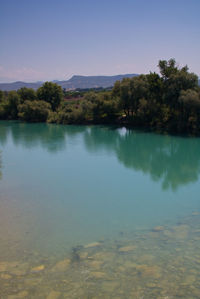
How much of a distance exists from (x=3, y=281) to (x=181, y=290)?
4319 mm

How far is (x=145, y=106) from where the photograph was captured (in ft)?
114

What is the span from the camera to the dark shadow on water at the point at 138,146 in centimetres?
1827

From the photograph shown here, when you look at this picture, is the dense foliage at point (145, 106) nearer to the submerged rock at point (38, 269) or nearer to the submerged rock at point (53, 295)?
the submerged rock at point (38, 269)

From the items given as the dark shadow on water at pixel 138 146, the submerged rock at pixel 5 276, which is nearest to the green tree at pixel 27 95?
the dark shadow on water at pixel 138 146

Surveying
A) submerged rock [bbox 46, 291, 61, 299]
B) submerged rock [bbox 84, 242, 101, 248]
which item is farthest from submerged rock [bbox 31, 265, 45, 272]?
submerged rock [bbox 84, 242, 101, 248]

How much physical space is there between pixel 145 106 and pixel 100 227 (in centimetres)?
2675

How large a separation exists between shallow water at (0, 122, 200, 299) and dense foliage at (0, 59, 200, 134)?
31.1ft

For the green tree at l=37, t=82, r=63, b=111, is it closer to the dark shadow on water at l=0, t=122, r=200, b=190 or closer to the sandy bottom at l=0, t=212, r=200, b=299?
the dark shadow on water at l=0, t=122, r=200, b=190

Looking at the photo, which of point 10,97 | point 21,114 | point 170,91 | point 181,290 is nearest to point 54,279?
point 181,290

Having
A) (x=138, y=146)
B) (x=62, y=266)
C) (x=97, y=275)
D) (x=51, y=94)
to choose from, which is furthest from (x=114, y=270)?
(x=51, y=94)

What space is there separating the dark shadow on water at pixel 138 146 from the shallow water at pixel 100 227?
162mm

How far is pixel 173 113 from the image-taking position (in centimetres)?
3278

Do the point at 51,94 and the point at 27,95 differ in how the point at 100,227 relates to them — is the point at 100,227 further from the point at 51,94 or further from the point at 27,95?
the point at 27,95

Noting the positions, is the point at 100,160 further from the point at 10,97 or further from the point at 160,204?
the point at 10,97
